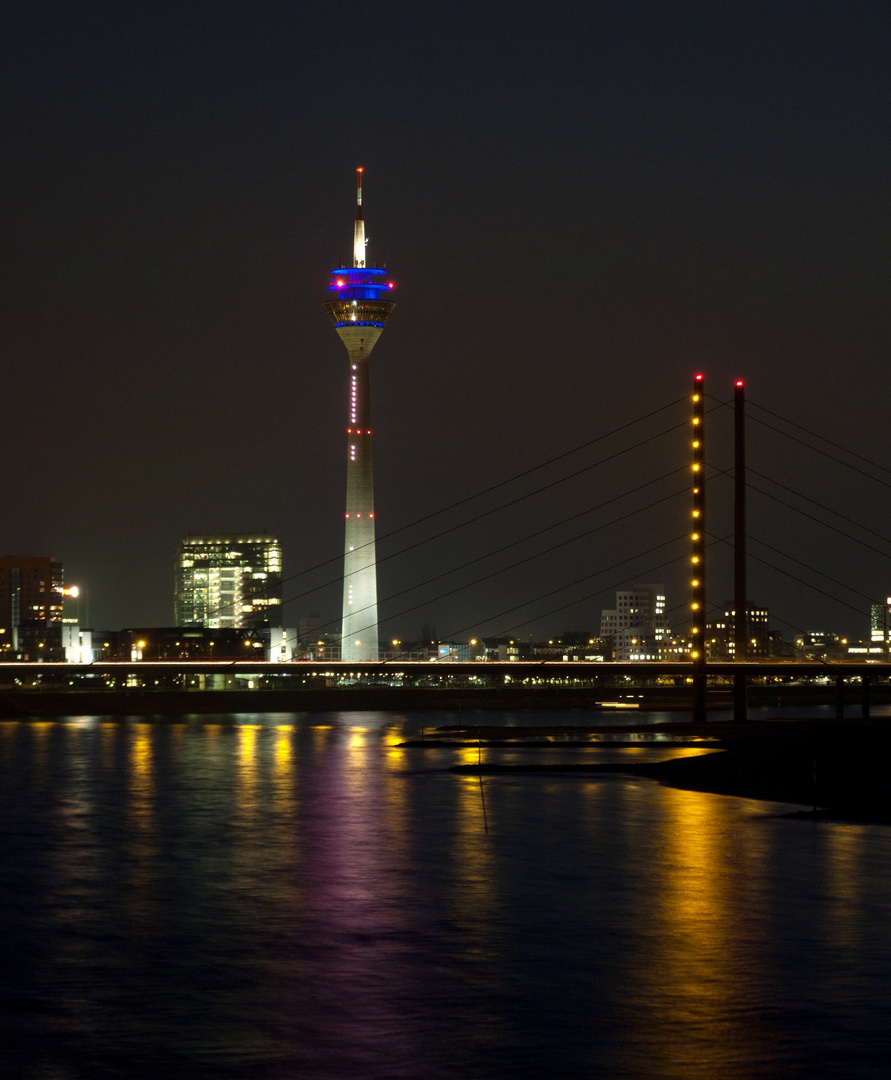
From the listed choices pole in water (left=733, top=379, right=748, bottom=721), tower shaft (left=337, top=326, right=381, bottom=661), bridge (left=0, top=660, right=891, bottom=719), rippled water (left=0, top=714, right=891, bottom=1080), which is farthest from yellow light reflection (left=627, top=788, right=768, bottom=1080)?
tower shaft (left=337, top=326, right=381, bottom=661)

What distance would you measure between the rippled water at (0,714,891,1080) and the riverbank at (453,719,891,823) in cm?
161

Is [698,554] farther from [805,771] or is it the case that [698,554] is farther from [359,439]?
[359,439]

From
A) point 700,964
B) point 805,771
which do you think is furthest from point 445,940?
point 805,771

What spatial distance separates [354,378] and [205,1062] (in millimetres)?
167410

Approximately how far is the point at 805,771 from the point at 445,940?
22243mm

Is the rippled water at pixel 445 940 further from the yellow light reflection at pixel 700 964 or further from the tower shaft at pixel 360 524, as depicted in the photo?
the tower shaft at pixel 360 524

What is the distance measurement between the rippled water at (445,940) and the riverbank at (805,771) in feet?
5.29

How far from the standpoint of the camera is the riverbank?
31391mm

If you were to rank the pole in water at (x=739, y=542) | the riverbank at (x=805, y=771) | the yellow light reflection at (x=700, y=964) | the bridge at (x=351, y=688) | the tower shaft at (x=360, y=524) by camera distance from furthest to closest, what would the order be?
the tower shaft at (x=360, y=524) → the bridge at (x=351, y=688) → the pole in water at (x=739, y=542) → the riverbank at (x=805, y=771) → the yellow light reflection at (x=700, y=964)

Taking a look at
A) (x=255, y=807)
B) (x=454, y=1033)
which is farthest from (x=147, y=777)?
(x=454, y=1033)

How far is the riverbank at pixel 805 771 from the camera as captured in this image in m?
31.4

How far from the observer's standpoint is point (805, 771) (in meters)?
36.3

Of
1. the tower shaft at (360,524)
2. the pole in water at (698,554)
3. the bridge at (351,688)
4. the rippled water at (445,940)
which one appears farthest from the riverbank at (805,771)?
the tower shaft at (360,524)

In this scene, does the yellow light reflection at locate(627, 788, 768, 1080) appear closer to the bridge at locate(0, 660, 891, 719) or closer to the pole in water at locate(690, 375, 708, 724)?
the pole in water at locate(690, 375, 708, 724)
